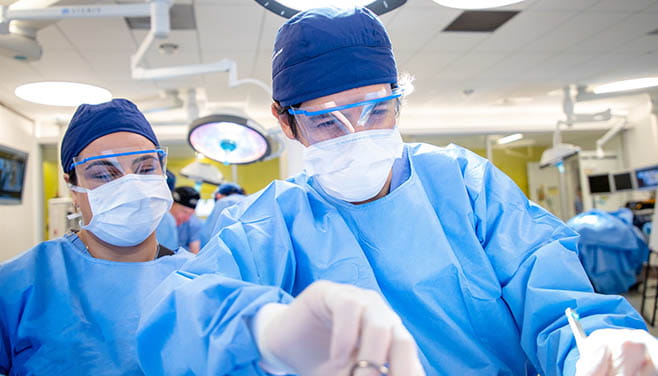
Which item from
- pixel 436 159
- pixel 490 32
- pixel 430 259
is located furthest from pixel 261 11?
pixel 430 259

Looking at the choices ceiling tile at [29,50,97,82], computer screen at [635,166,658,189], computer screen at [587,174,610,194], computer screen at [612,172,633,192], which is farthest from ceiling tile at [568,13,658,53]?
ceiling tile at [29,50,97,82]

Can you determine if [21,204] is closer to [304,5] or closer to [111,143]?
[111,143]

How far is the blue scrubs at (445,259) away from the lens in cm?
91

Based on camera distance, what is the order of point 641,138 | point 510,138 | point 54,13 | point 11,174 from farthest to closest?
1. point 510,138
2. point 641,138
3. point 11,174
4. point 54,13

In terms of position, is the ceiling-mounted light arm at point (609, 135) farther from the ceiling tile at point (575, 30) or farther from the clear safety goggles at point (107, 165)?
the clear safety goggles at point (107, 165)

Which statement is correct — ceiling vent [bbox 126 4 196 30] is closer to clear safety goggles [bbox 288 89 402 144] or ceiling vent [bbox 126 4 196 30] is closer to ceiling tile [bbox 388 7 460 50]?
ceiling tile [bbox 388 7 460 50]

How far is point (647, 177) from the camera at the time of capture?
6203 mm

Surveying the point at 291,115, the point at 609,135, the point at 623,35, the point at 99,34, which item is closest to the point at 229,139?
the point at 291,115

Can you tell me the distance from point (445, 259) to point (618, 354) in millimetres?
353

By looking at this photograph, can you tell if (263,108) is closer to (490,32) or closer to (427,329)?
(490,32)

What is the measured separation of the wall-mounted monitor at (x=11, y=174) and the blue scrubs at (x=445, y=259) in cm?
484

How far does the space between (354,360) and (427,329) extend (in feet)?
1.55

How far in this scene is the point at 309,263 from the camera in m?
0.98

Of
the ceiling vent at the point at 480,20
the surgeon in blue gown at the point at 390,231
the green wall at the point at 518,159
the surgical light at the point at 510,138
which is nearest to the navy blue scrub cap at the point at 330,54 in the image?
the surgeon in blue gown at the point at 390,231
